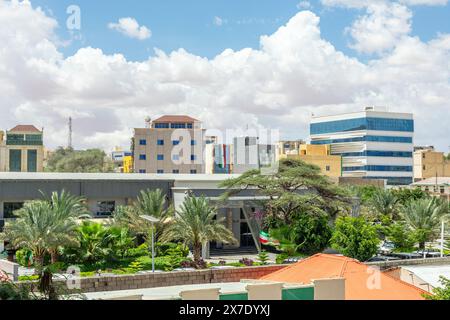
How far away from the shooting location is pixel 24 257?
99.5 ft

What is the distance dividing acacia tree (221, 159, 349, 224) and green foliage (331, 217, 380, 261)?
102 inches

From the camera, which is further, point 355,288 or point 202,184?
point 202,184

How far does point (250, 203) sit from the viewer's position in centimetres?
3878

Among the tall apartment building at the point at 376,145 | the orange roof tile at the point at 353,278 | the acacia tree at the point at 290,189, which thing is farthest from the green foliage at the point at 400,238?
the tall apartment building at the point at 376,145

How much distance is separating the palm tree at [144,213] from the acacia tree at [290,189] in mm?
4064

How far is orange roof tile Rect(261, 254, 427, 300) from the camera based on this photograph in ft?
73.4

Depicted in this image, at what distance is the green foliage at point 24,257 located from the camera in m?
30.2

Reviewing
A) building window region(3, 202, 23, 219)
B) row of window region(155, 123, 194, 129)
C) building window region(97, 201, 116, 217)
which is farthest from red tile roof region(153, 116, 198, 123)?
building window region(3, 202, 23, 219)

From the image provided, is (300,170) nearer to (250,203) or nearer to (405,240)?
(250,203)

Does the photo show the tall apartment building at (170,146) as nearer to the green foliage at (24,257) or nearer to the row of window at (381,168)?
the row of window at (381,168)

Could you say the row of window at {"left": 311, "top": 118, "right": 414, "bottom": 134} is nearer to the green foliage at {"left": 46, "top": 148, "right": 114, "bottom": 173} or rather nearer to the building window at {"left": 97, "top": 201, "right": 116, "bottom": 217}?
the green foliage at {"left": 46, "top": 148, "right": 114, "bottom": 173}
